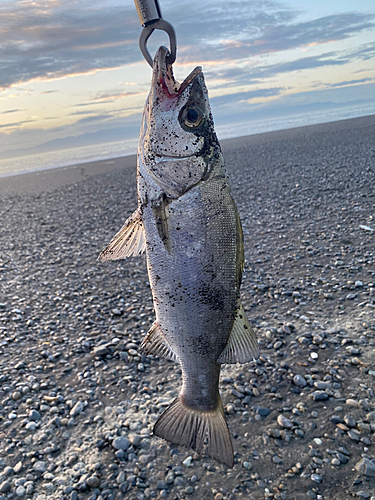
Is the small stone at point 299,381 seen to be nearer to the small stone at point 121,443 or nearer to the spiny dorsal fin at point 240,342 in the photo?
the small stone at point 121,443

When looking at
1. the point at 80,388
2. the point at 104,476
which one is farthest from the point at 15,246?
the point at 104,476

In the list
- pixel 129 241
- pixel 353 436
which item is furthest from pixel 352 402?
pixel 129 241

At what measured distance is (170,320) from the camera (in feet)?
9.68

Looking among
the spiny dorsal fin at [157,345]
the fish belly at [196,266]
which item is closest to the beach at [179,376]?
the spiny dorsal fin at [157,345]

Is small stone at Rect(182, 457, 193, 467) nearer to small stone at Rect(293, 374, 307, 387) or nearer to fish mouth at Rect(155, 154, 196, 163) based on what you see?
small stone at Rect(293, 374, 307, 387)

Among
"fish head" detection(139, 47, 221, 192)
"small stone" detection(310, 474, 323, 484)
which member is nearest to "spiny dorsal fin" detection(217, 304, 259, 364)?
"fish head" detection(139, 47, 221, 192)

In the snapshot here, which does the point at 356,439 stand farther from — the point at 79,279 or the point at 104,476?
the point at 79,279

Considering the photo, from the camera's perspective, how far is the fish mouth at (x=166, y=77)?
2.48m

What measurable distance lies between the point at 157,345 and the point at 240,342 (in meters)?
0.71

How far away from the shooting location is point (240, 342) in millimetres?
2977

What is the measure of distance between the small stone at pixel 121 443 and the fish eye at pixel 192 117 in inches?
173

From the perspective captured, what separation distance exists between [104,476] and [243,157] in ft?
87.5

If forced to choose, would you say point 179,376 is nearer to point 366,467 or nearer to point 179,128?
point 366,467

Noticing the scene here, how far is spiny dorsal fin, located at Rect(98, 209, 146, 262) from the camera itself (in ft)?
9.89
